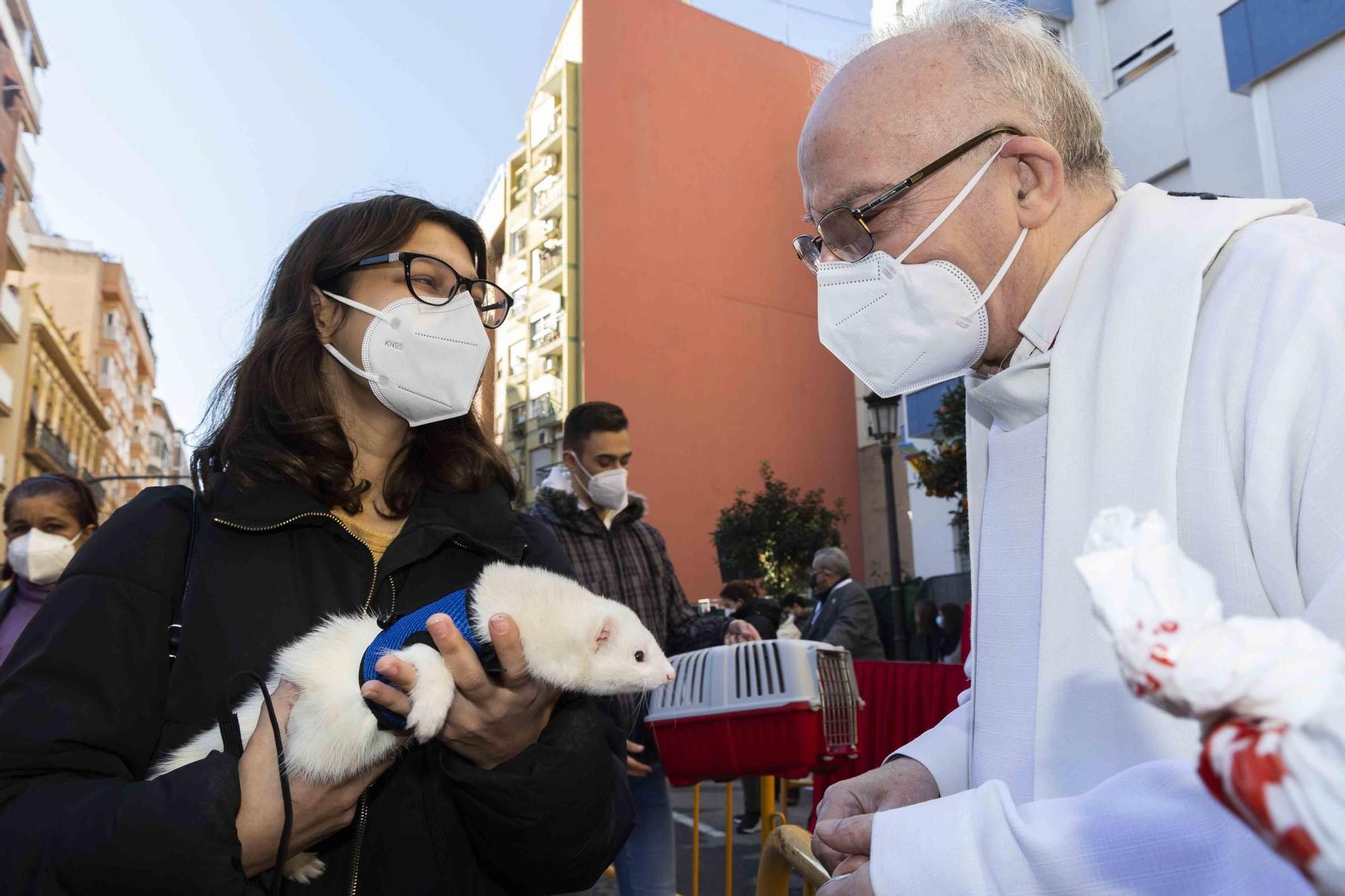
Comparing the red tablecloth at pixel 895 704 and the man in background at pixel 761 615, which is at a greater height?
the man in background at pixel 761 615

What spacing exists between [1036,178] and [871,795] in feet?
3.97

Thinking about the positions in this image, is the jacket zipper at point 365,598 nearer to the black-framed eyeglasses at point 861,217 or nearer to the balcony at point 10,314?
the black-framed eyeglasses at point 861,217

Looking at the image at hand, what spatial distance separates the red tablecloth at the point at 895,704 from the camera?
431cm

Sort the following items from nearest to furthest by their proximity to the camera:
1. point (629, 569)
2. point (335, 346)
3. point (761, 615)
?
1. point (335, 346)
2. point (629, 569)
3. point (761, 615)

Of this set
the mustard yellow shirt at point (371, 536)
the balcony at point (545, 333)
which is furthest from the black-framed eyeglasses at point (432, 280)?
the balcony at point (545, 333)

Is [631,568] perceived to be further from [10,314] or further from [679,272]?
[10,314]

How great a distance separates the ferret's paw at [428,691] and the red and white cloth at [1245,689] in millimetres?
1108

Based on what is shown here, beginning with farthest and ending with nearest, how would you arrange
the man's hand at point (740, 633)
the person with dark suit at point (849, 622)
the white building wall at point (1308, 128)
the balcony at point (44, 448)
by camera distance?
the balcony at point (44, 448), the white building wall at point (1308, 128), the person with dark suit at point (849, 622), the man's hand at point (740, 633)

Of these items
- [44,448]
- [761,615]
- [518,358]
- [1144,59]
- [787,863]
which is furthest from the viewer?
[44,448]

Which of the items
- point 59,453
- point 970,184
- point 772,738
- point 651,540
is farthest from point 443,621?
point 59,453

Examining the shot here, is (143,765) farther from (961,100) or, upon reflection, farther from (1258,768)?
(961,100)

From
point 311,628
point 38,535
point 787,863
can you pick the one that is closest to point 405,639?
point 311,628

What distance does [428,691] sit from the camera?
1.45 metres

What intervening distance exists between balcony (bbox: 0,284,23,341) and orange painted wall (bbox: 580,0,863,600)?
20.4 m
